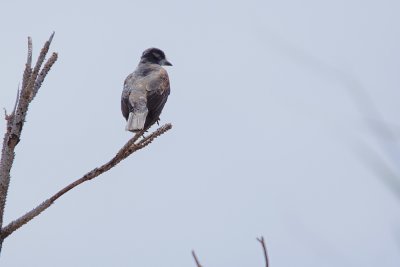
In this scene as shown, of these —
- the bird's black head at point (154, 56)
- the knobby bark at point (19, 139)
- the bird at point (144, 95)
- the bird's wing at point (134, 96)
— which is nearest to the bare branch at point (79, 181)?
the knobby bark at point (19, 139)

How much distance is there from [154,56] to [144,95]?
2.08 meters

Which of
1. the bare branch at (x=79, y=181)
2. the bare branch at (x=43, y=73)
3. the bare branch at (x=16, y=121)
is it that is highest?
the bare branch at (x=43, y=73)

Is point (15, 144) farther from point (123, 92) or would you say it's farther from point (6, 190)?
point (123, 92)

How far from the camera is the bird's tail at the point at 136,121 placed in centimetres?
682

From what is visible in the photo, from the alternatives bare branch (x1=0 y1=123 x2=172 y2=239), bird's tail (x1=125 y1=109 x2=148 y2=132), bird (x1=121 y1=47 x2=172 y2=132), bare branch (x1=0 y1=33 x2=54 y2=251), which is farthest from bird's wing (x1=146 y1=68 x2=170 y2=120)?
bare branch (x1=0 y1=33 x2=54 y2=251)

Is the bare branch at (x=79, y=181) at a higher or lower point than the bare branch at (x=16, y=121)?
lower

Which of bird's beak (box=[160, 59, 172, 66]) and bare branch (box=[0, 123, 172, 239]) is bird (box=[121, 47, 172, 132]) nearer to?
bird's beak (box=[160, 59, 172, 66])

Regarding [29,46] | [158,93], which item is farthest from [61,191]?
[158,93]

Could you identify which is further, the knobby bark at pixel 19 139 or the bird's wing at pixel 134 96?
the bird's wing at pixel 134 96

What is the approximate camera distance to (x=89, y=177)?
9.76 ft

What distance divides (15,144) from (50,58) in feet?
1.88

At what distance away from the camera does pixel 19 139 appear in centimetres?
306

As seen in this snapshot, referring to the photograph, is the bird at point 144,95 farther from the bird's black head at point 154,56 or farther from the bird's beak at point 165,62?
the bird's beak at point 165,62

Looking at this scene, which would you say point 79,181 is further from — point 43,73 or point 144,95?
point 144,95
